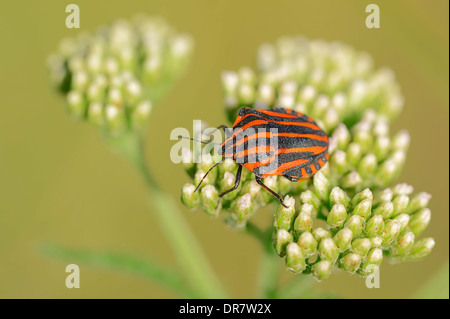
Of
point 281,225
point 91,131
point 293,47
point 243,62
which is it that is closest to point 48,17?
point 91,131

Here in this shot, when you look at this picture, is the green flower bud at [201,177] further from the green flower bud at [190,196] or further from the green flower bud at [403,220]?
the green flower bud at [403,220]

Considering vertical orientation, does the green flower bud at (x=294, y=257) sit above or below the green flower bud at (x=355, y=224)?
below

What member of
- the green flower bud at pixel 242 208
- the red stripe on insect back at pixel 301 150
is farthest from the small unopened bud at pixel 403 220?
the green flower bud at pixel 242 208

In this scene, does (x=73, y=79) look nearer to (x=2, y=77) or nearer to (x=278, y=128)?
(x=278, y=128)

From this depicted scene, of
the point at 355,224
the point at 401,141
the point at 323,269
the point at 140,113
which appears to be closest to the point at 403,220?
the point at 355,224

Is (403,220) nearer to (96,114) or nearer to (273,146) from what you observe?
(273,146)

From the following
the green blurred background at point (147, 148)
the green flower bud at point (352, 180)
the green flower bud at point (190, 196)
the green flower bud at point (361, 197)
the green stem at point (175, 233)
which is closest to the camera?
the green flower bud at point (361, 197)

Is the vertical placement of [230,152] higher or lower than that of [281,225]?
higher
